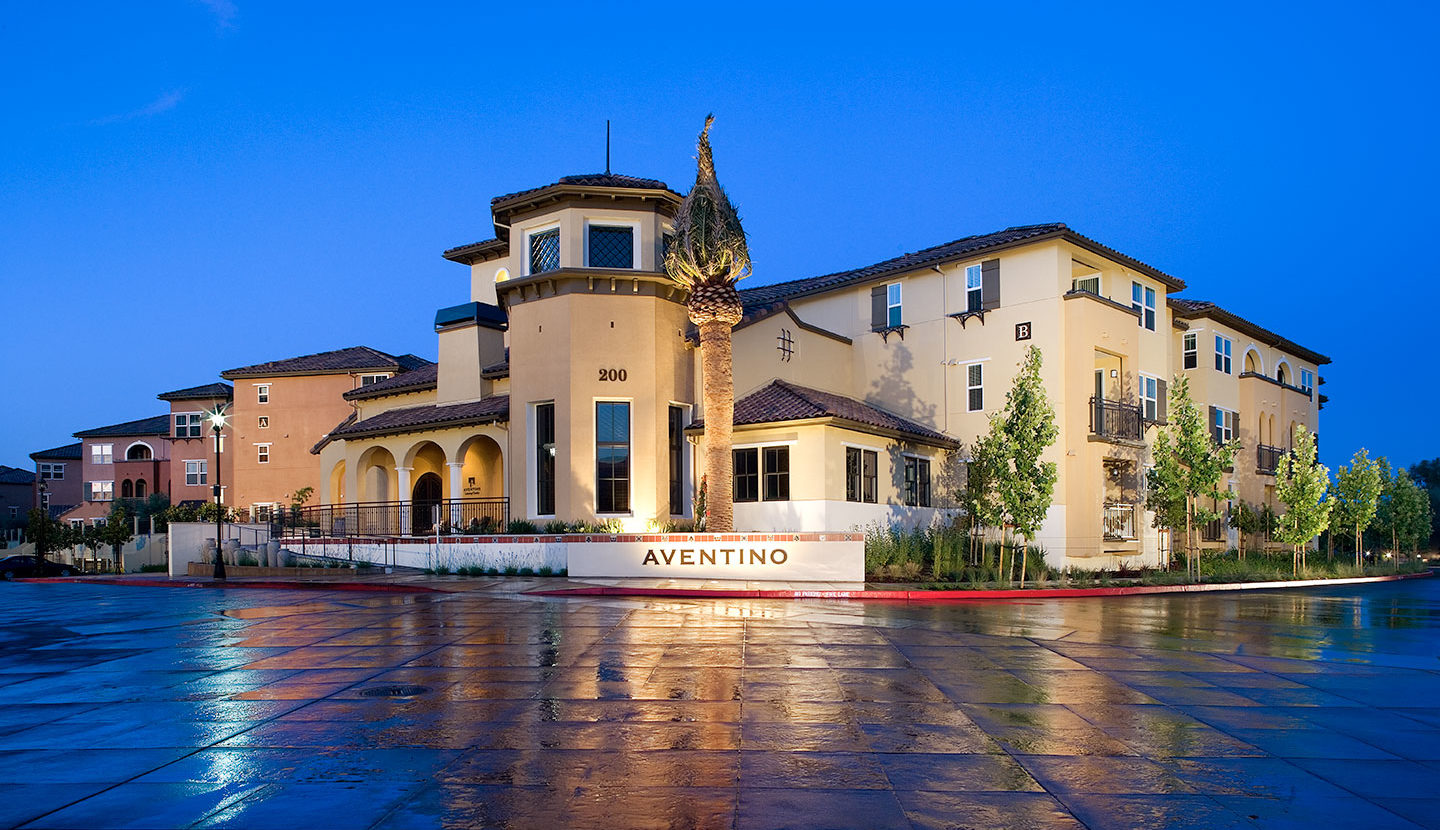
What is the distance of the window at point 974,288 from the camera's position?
107 ft

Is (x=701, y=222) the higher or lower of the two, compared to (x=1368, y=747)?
higher

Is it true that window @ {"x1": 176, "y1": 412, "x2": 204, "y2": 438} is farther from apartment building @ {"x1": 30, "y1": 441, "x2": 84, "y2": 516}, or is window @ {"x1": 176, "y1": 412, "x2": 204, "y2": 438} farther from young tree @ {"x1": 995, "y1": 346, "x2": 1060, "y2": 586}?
young tree @ {"x1": 995, "y1": 346, "x2": 1060, "y2": 586}

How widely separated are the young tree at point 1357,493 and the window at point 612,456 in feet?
95.8

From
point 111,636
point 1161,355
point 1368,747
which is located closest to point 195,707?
point 111,636

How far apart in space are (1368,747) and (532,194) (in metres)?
26.8

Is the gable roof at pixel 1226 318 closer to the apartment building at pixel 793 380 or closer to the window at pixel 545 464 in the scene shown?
the apartment building at pixel 793 380

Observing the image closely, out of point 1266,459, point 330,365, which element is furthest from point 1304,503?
point 330,365

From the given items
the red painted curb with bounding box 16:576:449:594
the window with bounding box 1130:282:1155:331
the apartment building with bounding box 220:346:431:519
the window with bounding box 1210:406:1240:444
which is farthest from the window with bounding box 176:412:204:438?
the window with bounding box 1210:406:1240:444

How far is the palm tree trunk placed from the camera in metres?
26.5

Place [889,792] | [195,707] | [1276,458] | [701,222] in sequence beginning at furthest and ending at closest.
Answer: [1276,458] → [701,222] → [195,707] → [889,792]

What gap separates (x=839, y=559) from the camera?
24453 millimetres

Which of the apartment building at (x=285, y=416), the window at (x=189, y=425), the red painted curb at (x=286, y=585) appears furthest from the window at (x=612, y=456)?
the window at (x=189, y=425)

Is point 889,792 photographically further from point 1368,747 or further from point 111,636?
point 111,636

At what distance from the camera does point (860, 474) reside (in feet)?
95.8
